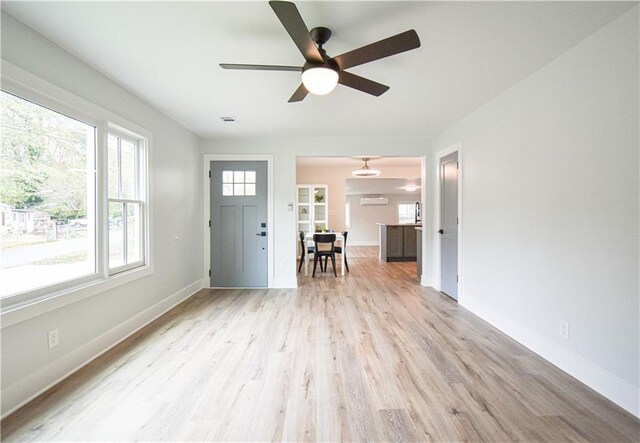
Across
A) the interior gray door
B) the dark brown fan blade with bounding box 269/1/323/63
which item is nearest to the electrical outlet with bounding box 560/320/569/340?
the interior gray door

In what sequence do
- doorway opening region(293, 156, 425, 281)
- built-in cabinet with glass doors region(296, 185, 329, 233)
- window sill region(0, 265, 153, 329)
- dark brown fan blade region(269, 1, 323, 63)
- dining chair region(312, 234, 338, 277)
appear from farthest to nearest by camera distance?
built-in cabinet with glass doors region(296, 185, 329, 233) < doorway opening region(293, 156, 425, 281) < dining chair region(312, 234, 338, 277) < window sill region(0, 265, 153, 329) < dark brown fan blade region(269, 1, 323, 63)

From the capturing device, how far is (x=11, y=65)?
176 centimetres

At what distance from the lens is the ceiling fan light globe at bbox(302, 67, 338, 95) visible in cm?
187

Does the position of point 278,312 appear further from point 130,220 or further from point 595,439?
point 595,439

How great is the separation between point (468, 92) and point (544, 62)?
26.8 inches

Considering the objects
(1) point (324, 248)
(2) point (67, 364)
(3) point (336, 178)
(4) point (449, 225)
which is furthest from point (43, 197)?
(3) point (336, 178)

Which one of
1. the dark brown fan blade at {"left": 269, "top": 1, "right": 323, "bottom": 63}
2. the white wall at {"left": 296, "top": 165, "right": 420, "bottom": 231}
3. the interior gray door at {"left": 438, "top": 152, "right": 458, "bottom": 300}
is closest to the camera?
the dark brown fan blade at {"left": 269, "top": 1, "right": 323, "bottom": 63}

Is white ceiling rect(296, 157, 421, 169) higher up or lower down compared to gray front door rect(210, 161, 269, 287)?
higher up

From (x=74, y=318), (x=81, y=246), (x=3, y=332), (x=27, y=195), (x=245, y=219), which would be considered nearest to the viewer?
(x=3, y=332)

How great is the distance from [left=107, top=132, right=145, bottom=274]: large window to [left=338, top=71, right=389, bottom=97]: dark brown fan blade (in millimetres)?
2292

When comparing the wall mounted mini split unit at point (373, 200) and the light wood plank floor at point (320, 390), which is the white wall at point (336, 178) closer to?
the wall mounted mini split unit at point (373, 200)

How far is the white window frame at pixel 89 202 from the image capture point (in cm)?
178

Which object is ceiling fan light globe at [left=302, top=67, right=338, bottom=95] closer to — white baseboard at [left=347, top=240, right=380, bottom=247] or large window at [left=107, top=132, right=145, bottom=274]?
large window at [left=107, top=132, right=145, bottom=274]

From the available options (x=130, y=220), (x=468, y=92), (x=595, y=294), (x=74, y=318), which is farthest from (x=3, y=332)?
(x=468, y=92)
